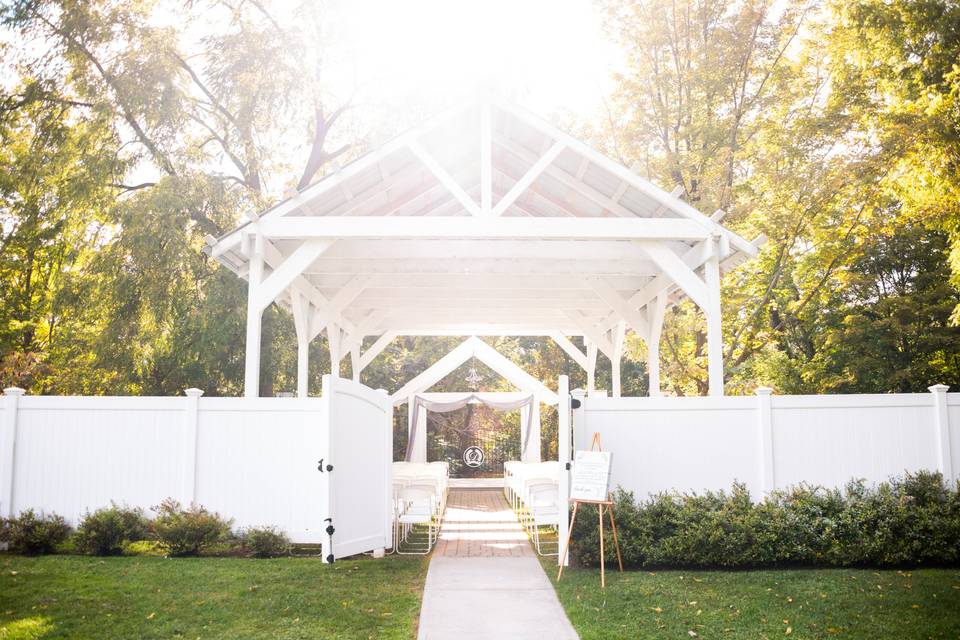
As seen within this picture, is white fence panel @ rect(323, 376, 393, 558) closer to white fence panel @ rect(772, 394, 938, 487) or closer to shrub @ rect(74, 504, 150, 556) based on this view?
shrub @ rect(74, 504, 150, 556)

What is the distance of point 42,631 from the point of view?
5.64 metres

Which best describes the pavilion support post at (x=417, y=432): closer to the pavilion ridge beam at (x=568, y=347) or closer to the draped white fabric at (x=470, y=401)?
the draped white fabric at (x=470, y=401)

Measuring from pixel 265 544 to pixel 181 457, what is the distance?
155 centimetres

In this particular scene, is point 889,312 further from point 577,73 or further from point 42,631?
point 42,631


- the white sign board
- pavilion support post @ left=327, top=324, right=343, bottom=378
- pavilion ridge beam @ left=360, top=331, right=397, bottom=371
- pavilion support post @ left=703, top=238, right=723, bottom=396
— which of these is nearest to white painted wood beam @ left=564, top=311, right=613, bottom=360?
pavilion ridge beam @ left=360, top=331, right=397, bottom=371

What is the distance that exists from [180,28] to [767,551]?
15152 millimetres

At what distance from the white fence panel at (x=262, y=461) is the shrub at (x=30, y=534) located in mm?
1514

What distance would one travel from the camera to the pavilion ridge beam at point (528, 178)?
31.9 ft

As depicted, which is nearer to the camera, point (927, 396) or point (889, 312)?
point (927, 396)

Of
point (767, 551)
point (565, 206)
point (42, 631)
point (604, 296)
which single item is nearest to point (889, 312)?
point (604, 296)

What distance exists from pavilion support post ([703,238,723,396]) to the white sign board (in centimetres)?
242

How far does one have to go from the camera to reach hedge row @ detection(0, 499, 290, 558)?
8.53 metres

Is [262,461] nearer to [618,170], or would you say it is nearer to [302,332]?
[302,332]

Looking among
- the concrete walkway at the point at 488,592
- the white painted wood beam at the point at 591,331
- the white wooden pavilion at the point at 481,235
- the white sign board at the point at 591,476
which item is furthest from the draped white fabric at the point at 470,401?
the white sign board at the point at 591,476
